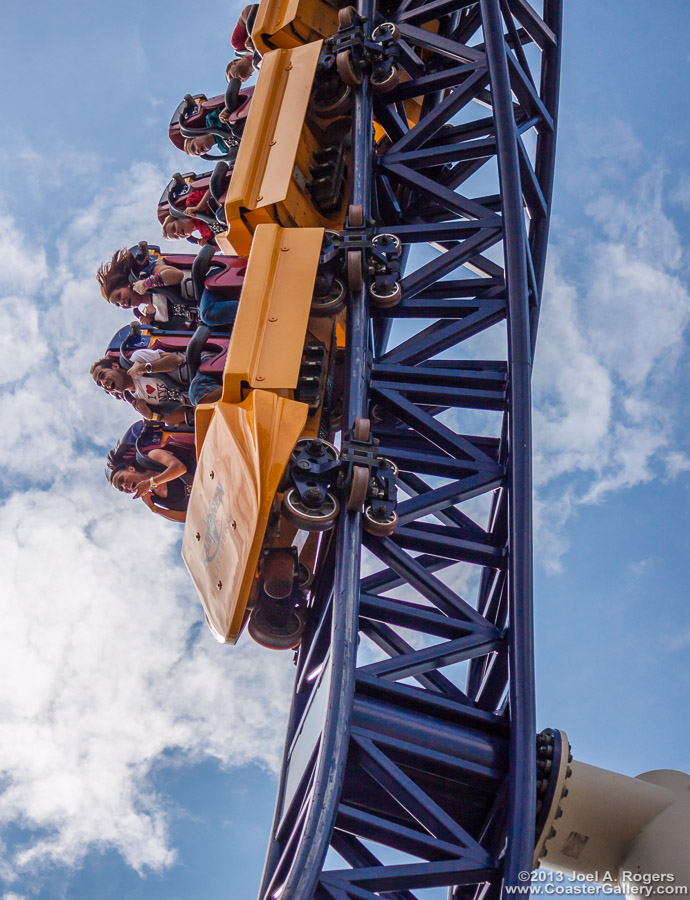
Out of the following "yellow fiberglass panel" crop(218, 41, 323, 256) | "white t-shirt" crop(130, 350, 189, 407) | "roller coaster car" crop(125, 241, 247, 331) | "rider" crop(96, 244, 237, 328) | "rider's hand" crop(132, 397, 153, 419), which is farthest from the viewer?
"rider" crop(96, 244, 237, 328)

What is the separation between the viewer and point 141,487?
→ 10508 millimetres

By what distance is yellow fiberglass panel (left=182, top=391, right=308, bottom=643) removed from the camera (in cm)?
584

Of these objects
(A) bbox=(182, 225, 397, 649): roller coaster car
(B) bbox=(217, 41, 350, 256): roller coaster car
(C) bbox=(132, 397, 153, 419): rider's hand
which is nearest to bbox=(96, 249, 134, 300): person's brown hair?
(C) bbox=(132, 397, 153, 419): rider's hand

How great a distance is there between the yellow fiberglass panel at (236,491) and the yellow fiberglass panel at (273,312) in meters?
0.21

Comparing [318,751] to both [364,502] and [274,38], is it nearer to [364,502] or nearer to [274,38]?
[364,502]

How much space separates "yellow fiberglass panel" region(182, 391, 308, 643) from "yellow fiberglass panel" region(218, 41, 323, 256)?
5.70 ft

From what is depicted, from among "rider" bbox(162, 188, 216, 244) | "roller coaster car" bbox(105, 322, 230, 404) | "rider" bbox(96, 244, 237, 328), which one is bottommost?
"roller coaster car" bbox(105, 322, 230, 404)

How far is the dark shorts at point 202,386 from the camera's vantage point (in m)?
7.63

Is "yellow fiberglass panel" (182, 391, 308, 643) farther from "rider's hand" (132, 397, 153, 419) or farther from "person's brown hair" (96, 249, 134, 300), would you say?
"person's brown hair" (96, 249, 134, 300)

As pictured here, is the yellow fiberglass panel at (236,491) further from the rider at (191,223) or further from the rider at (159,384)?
the rider at (191,223)

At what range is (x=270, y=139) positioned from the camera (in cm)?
785

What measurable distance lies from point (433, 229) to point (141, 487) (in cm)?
435

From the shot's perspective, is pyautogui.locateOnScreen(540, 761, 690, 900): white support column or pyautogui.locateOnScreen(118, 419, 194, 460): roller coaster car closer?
pyautogui.locateOnScreen(540, 761, 690, 900): white support column

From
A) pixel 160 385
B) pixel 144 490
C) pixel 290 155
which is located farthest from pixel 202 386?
pixel 144 490
